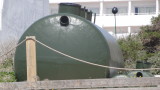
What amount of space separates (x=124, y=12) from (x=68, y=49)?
1968 inches

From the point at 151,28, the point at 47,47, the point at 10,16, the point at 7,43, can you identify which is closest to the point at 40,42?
the point at 47,47

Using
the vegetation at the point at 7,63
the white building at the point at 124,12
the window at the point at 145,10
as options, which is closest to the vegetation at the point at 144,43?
the vegetation at the point at 7,63

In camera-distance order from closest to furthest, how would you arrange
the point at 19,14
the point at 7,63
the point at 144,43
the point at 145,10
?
the point at 7,63
the point at 19,14
the point at 144,43
the point at 145,10

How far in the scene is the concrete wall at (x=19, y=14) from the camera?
25.3 metres

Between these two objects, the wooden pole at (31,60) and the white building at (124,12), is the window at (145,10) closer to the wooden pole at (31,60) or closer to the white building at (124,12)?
the white building at (124,12)

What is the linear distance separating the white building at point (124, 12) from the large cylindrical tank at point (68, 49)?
1688 inches

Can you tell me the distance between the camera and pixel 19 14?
27.5m

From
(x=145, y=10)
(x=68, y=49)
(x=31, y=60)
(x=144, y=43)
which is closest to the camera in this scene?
(x=31, y=60)

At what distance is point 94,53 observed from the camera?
10461mm

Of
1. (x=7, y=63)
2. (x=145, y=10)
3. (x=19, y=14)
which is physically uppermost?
(x=145, y=10)

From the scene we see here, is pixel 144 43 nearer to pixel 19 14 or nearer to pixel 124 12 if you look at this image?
pixel 19 14

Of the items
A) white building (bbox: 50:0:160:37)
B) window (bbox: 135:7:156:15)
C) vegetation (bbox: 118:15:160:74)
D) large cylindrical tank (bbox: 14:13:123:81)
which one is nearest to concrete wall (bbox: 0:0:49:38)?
vegetation (bbox: 118:15:160:74)

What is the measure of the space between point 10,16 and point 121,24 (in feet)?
99.3

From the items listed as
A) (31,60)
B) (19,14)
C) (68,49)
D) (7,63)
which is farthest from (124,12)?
(31,60)
